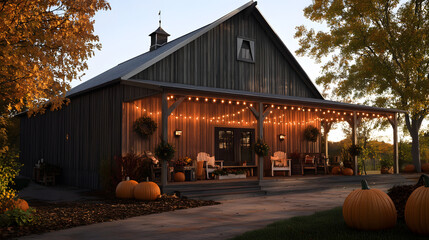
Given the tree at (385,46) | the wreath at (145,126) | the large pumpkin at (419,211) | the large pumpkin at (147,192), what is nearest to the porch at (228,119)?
the wreath at (145,126)

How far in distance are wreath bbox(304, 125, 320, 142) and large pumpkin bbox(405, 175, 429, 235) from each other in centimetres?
1163

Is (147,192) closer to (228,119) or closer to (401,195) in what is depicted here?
(401,195)

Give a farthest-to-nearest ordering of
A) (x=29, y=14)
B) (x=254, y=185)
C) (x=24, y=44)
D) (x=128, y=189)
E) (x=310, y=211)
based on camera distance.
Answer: (x=254, y=185)
(x=128, y=189)
(x=310, y=211)
(x=24, y=44)
(x=29, y=14)

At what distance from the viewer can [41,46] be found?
23.6ft

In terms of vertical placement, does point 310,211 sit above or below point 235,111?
below

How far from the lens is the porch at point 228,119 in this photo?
37.1ft

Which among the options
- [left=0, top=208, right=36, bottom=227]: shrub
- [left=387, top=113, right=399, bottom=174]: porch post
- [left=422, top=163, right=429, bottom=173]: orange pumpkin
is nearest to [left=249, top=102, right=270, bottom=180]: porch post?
[left=387, top=113, right=399, bottom=174]: porch post

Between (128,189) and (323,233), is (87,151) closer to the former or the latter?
(128,189)

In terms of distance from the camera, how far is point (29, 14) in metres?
6.39

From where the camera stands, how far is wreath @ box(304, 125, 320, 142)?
663 inches

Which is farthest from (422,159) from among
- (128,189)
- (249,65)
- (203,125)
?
(128,189)

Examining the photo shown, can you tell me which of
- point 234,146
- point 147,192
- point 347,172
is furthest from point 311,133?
point 147,192

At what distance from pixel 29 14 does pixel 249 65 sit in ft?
33.0

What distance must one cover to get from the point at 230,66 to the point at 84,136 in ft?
18.5
